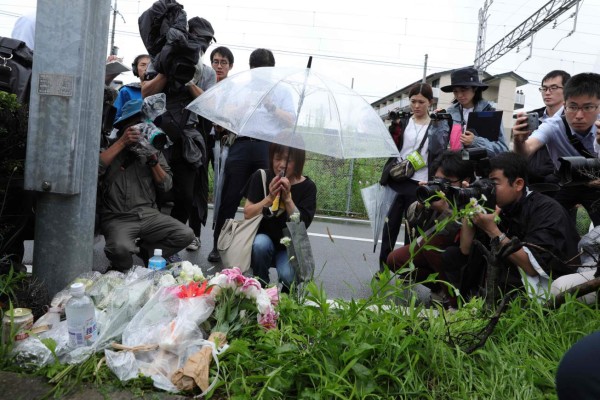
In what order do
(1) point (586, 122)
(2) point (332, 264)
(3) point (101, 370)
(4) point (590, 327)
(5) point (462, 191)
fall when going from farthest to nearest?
(2) point (332, 264) < (1) point (586, 122) < (5) point (462, 191) < (4) point (590, 327) < (3) point (101, 370)

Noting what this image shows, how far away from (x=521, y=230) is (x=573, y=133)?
3.13 feet

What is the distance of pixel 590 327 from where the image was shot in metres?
2.33

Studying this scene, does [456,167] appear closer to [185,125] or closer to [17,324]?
[185,125]

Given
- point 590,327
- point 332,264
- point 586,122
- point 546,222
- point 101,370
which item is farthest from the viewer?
point 332,264

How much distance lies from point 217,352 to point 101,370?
1.61 feet

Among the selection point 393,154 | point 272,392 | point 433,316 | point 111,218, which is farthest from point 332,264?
point 272,392

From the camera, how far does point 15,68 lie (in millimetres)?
2871

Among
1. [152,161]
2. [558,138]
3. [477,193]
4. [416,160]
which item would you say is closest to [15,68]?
[152,161]

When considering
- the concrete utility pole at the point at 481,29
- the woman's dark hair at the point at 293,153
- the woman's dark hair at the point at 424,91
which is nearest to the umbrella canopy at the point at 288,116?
the woman's dark hair at the point at 293,153

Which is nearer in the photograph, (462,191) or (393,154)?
(462,191)

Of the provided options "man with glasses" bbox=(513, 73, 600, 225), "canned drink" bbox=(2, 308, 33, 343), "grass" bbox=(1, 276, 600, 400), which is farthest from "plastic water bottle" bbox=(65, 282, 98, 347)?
"man with glasses" bbox=(513, 73, 600, 225)

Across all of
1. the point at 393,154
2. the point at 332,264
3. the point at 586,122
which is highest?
the point at 586,122

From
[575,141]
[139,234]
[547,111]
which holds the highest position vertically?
[547,111]

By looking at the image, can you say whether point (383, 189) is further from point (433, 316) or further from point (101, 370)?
point (101, 370)
